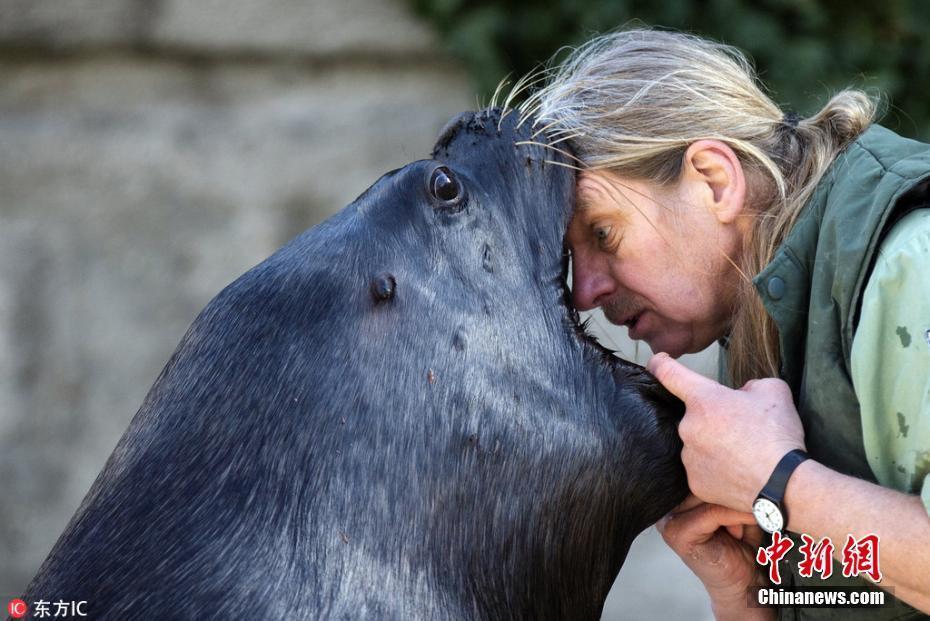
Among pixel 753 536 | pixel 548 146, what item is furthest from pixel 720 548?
pixel 548 146

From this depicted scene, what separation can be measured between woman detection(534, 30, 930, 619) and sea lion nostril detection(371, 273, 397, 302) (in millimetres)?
466

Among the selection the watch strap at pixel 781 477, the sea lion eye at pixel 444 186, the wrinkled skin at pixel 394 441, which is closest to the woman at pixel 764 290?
the watch strap at pixel 781 477

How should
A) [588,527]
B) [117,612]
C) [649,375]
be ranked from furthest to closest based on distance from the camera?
[649,375]
[588,527]
[117,612]

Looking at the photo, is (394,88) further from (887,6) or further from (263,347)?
(263,347)

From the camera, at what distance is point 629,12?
4.14 metres

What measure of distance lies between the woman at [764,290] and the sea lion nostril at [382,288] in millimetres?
466

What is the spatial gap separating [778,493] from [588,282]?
55cm

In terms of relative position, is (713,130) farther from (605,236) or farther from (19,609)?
(19,609)

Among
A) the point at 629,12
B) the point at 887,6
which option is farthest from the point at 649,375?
the point at 887,6

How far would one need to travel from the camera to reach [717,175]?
2119 millimetres

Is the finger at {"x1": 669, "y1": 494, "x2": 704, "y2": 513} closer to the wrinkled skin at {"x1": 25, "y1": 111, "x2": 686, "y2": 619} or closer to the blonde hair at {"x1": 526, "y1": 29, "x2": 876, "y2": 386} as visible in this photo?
the wrinkled skin at {"x1": 25, "y1": 111, "x2": 686, "y2": 619}

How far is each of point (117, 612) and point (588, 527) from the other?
693 mm

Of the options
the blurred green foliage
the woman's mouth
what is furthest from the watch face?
the blurred green foliage

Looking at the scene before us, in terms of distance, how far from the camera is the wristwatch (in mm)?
1770
